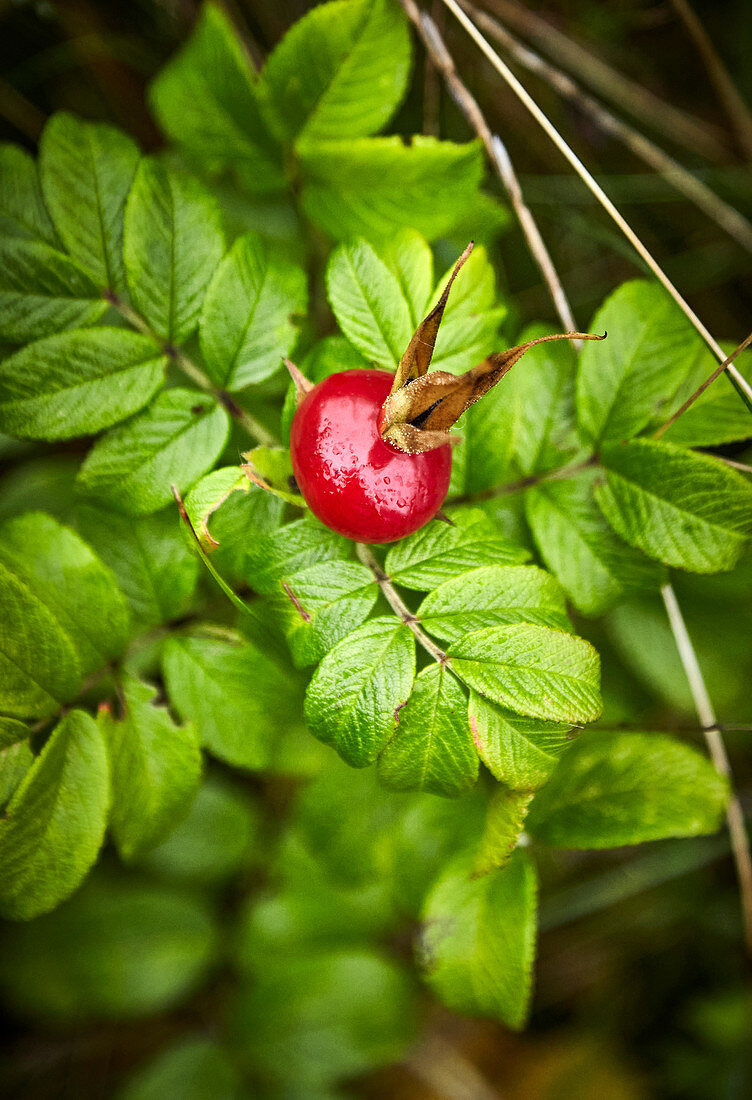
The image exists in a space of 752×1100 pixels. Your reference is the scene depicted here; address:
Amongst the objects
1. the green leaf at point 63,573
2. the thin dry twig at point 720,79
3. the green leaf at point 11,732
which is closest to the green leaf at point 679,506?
the green leaf at point 63,573

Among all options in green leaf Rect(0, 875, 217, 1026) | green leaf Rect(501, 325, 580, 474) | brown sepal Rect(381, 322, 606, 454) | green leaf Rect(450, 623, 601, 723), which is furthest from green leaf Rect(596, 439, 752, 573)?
green leaf Rect(0, 875, 217, 1026)

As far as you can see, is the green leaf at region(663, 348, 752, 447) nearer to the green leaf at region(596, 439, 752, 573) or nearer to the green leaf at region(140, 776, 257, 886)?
the green leaf at region(596, 439, 752, 573)

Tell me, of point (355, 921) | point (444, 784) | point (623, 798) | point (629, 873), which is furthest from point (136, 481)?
point (629, 873)

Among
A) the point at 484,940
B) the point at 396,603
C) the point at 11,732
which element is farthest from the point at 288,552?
the point at 484,940

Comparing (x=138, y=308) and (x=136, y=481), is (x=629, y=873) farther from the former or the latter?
(x=138, y=308)

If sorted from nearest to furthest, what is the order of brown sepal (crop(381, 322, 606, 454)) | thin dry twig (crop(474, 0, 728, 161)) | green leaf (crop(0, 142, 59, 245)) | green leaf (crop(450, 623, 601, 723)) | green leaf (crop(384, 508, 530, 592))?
brown sepal (crop(381, 322, 606, 454)) → green leaf (crop(450, 623, 601, 723)) → green leaf (crop(384, 508, 530, 592)) → green leaf (crop(0, 142, 59, 245)) → thin dry twig (crop(474, 0, 728, 161))

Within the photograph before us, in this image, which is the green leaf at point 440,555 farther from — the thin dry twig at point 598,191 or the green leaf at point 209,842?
the green leaf at point 209,842
